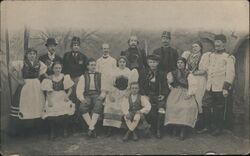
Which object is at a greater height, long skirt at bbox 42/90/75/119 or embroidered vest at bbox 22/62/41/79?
embroidered vest at bbox 22/62/41/79

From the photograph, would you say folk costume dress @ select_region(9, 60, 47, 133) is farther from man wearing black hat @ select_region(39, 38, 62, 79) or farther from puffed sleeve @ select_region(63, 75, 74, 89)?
puffed sleeve @ select_region(63, 75, 74, 89)

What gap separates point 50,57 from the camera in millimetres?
3480

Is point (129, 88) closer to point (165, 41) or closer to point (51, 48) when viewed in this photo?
point (165, 41)

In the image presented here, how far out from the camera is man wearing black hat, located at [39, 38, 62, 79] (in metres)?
3.46

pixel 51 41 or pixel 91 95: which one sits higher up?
pixel 51 41

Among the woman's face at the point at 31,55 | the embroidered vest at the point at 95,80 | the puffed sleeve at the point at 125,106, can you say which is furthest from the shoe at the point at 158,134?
the woman's face at the point at 31,55

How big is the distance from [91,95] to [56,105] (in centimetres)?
30

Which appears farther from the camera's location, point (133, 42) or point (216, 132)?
point (216, 132)

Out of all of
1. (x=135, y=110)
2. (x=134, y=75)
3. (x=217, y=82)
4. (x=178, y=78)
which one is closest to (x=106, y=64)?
(x=134, y=75)

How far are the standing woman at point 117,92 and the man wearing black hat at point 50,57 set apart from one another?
0.49m

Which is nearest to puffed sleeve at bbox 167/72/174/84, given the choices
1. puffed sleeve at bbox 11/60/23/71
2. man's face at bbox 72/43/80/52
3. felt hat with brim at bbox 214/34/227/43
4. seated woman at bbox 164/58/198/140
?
seated woman at bbox 164/58/198/140

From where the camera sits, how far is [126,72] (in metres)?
3.53

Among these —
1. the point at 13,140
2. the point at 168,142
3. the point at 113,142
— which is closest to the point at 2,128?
the point at 13,140

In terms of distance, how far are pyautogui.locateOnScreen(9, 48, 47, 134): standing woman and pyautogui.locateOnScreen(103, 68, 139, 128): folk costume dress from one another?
1.80 ft
